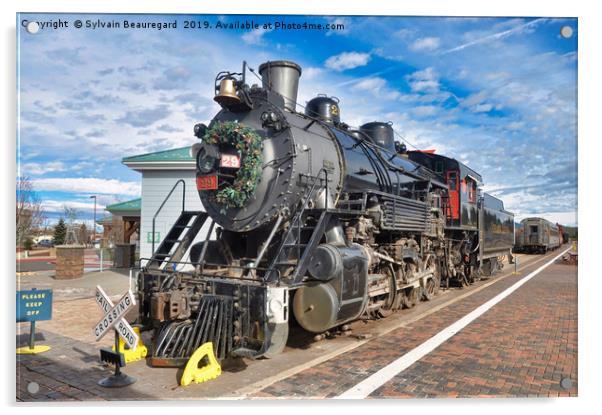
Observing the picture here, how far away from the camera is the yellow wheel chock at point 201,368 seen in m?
4.90

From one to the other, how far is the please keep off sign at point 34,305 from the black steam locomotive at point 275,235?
3.82 feet

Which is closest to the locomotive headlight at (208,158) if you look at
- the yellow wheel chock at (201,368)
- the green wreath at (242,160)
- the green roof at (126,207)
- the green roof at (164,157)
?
the green wreath at (242,160)

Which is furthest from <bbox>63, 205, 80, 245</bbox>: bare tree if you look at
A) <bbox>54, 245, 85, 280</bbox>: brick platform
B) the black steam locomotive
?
the black steam locomotive

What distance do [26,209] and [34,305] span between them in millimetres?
1237

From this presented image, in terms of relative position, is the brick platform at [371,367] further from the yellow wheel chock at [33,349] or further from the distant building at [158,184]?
the distant building at [158,184]

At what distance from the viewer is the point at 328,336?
276 inches

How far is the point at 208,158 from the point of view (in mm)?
6406

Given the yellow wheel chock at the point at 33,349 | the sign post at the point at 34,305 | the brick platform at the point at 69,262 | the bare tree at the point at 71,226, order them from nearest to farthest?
the sign post at the point at 34,305, the yellow wheel chock at the point at 33,349, the bare tree at the point at 71,226, the brick platform at the point at 69,262

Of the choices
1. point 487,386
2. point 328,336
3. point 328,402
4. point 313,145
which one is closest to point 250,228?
point 313,145

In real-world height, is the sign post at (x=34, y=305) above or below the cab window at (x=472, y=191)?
below

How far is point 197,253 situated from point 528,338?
5262 millimetres

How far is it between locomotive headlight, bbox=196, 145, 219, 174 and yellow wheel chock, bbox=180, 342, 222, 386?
249 cm

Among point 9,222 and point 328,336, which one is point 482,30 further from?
point 9,222

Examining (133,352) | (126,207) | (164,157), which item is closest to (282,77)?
(133,352)
